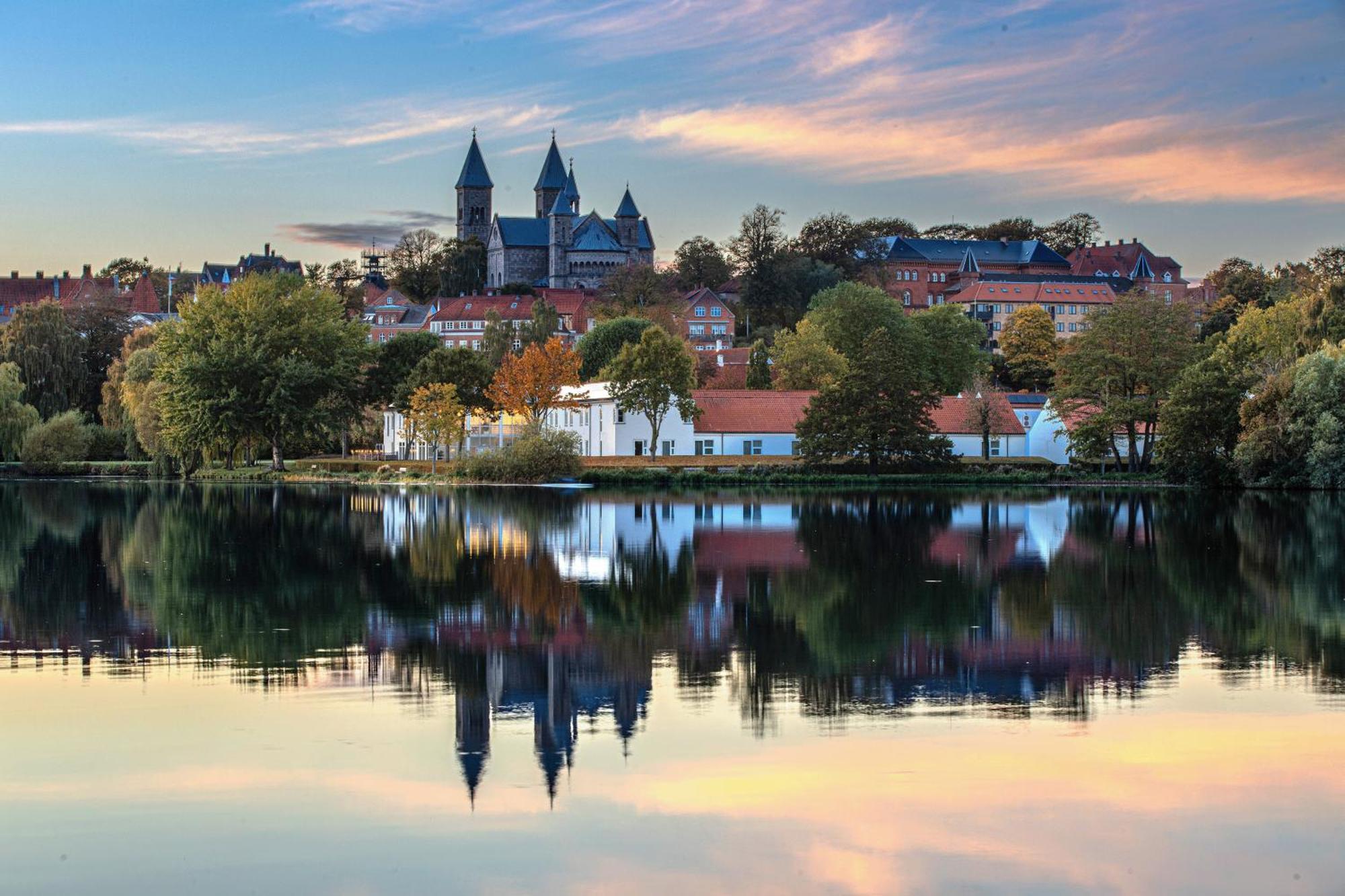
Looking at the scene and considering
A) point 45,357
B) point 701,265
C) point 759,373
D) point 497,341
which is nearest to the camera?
point 45,357

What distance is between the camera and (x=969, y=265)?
166 meters

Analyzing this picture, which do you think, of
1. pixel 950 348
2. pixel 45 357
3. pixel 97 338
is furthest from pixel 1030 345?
pixel 45 357

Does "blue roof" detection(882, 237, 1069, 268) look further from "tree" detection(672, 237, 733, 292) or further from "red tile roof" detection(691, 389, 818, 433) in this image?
"red tile roof" detection(691, 389, 818, 433)

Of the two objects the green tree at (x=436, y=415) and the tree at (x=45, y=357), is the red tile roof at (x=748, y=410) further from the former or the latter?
the tree at (x=45, y=357)

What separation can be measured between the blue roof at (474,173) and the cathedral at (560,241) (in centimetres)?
989

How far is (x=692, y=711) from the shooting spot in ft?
41.4

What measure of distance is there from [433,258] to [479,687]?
166669 mm

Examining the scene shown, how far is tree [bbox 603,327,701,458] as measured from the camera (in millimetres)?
71562

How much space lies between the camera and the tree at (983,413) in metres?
77.9

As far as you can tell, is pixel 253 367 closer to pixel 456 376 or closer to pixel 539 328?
pixel 456 376

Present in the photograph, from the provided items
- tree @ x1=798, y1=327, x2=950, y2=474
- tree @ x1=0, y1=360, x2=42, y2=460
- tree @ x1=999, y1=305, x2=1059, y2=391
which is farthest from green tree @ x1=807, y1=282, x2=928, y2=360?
tree @ x1=0, y1=360, x2=42, y2=460

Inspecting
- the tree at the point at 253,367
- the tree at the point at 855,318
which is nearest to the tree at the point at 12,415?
the tree at the point at 253,367

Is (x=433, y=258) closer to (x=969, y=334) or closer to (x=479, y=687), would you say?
(x=969, y=334)

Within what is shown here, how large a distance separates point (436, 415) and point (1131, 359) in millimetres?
31392
